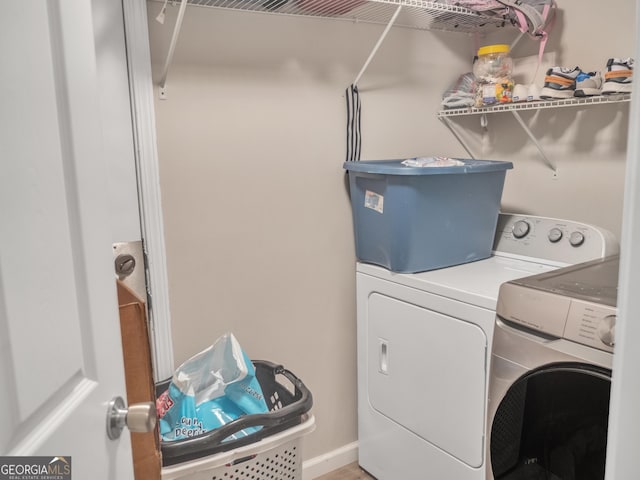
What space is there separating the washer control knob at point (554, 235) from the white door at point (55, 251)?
1.54 meters

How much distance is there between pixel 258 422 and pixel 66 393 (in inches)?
31.9

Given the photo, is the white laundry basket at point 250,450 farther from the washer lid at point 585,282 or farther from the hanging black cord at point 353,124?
the hanging black cord at point 353,124

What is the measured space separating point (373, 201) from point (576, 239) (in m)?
0.70

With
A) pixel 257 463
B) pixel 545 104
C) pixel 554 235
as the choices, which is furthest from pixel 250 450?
pixel 545 104

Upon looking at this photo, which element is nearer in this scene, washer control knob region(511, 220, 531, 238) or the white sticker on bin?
the white sticker on bin

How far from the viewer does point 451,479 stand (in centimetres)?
168

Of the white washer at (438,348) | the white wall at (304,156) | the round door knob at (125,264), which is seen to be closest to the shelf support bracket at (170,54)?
the white wall at (304,156)

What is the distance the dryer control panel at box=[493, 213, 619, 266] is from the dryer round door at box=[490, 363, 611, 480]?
2.04 ft

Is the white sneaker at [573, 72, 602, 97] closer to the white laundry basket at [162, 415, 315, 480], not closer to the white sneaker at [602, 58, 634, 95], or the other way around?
the white sneaker at [602, 58, 634, 95]

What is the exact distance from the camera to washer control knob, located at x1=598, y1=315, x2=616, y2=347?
1.09m

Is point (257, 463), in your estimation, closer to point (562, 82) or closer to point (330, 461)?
point (330, 461)

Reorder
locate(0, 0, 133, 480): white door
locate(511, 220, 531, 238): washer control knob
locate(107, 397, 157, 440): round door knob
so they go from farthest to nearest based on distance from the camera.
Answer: locate(511, 220, 531, 238): washer control knob
locate(107, 397, 157, 440): round door knob
locate(0, 0, 133, 480): white door

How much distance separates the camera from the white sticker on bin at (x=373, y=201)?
179 cm

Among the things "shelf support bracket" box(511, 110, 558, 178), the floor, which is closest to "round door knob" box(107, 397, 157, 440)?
the floor
